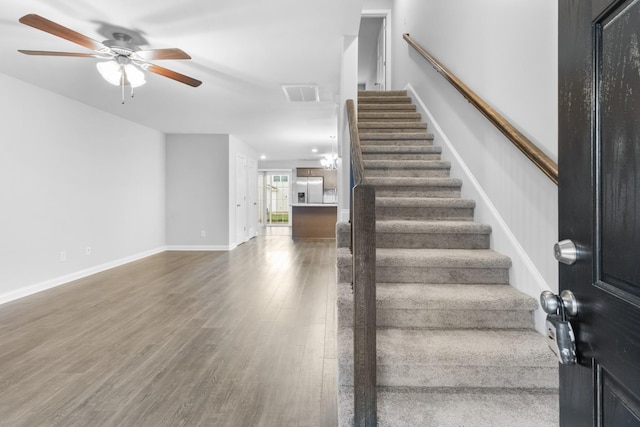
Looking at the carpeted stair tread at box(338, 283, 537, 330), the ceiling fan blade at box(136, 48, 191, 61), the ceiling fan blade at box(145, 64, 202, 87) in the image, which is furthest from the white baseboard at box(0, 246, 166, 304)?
the carpeted stair tread at box(338, 283, 537, 330)

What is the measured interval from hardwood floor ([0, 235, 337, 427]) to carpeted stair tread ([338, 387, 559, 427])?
35cm

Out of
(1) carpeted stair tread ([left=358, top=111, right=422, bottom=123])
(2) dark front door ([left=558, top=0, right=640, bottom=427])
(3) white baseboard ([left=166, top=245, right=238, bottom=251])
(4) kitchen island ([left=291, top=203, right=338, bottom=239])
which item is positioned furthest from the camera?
(4) kitchen island ([left=291, top=203, right=338, bottom=239])

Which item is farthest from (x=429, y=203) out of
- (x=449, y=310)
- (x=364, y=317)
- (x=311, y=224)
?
(x=311, y=224)

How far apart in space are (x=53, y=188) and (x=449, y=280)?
4.84m

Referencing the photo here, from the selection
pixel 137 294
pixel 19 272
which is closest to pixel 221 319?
pixel 137 294

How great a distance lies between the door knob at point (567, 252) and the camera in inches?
25.5

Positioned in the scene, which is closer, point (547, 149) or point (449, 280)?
point (547, 149)

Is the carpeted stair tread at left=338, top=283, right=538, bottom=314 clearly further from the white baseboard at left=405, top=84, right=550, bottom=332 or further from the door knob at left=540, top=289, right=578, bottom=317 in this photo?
the door knob at left=540, top=289, right=578, bottom=317

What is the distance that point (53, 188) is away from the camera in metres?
4.48

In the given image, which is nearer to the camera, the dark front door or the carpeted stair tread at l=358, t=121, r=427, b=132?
the dark front door

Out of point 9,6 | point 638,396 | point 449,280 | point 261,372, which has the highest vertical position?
point 9,6

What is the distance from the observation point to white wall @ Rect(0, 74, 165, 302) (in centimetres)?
391

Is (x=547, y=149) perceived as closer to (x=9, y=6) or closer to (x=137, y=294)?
(x=9, y=6)

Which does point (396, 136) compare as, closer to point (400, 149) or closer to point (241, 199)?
point (400, 149)
